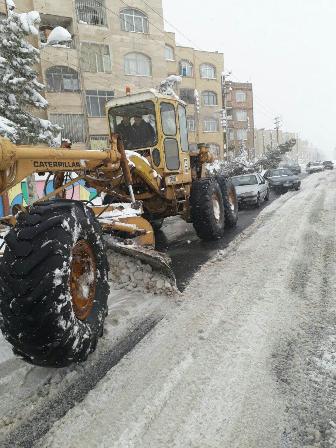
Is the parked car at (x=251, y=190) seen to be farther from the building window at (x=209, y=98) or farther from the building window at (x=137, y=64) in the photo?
the building window at (x=209, y=98)

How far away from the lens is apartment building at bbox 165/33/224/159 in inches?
1714

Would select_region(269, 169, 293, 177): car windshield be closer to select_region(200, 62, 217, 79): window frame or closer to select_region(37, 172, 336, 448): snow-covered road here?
select_region(37, 172, 336, 448): snow-covered road

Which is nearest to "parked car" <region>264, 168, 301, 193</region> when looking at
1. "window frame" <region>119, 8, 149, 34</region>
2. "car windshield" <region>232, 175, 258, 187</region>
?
"car windshield" <region>232, 175, 258, 187</region>

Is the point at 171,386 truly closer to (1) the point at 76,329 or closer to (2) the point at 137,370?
(2) the point at 137,370

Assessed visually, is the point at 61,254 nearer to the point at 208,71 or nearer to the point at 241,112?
the point at 208,71

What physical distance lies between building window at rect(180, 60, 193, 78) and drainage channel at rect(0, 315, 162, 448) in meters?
44.5

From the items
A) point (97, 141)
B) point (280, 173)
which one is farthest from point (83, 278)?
point (97, 141)

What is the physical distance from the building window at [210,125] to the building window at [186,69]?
5484 mm

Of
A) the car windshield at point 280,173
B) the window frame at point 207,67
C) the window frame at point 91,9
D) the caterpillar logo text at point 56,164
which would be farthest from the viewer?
the window frame at point 207,67

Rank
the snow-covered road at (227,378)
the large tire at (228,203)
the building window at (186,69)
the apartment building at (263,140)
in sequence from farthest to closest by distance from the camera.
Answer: the apartment building at (263,140), the building window at (186,69), the large tire at (228,203), the snow-covered road at (227,378)

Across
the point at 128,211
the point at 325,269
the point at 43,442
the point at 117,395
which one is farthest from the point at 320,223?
the point at 43,442

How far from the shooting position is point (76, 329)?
3.04 meters

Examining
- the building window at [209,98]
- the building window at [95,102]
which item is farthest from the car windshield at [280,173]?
the building window at [209,98]

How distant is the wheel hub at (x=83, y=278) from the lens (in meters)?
3.46
